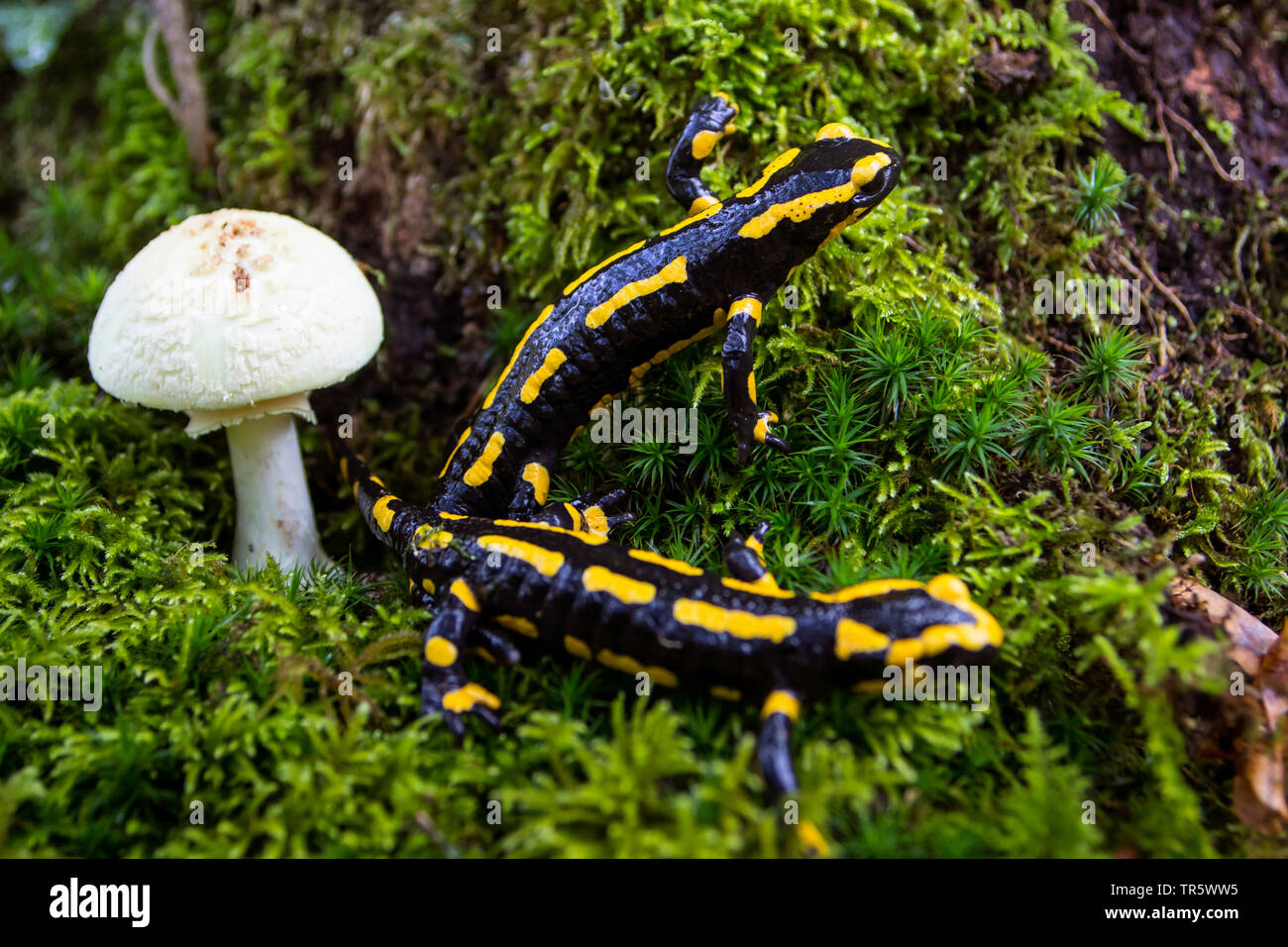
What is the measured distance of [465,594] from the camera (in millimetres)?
2471

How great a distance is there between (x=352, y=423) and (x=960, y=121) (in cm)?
289

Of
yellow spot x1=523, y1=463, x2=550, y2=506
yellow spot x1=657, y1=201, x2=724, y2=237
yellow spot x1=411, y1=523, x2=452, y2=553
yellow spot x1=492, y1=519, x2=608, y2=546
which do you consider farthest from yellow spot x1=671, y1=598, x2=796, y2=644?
yellow spot x1=657, y1=201, x2=724, y2=237

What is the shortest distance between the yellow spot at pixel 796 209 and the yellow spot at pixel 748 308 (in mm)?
210

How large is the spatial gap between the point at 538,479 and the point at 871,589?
1348 mm

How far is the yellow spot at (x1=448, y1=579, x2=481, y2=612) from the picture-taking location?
2.46m

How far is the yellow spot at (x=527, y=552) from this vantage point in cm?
244

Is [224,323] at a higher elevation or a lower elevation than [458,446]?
higher

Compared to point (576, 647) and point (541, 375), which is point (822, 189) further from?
point (576, 647)

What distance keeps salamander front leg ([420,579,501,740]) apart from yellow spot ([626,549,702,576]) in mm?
498

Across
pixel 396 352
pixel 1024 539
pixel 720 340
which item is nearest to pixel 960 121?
pixel 720 340

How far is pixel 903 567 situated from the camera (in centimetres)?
248

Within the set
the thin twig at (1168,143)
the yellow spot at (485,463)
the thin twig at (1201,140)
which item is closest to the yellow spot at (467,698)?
the yellow spot at (485,463)

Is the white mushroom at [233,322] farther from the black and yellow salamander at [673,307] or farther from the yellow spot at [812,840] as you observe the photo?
the yellow spot at [812,840]

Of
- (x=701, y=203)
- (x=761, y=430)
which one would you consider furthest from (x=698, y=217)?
(x=761, y=430)
